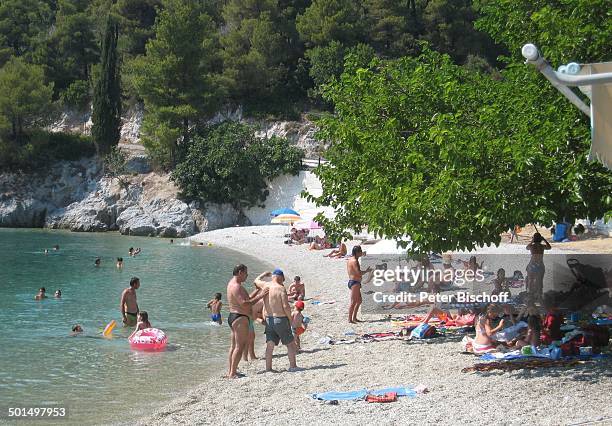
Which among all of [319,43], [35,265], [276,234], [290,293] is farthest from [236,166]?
[290,293]

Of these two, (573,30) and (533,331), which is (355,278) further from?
(573,30)

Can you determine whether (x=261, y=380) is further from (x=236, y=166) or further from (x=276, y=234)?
(x=236, y=166)

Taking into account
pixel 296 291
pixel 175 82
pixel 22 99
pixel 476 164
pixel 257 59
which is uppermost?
pixel 257 59

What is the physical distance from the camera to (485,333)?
1219cm

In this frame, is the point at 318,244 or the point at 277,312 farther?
the point at 318,244

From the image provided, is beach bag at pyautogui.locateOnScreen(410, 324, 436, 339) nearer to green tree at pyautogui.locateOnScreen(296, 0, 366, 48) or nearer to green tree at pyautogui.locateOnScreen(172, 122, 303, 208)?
green tree at pyautogui.locateOnScreen(172, 122, 303, 208)

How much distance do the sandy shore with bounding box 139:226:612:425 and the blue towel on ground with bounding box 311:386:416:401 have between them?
0.53 feet

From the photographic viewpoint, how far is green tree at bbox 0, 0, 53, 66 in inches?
2518

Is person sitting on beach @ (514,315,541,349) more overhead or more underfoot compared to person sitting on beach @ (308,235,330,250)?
more underfoot

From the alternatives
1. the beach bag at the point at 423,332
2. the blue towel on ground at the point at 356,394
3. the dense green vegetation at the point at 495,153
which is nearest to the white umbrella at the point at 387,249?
the beach bag at the point at 423,332

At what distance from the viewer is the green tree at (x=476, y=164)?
955cm

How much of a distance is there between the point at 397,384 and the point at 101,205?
46.2 meters

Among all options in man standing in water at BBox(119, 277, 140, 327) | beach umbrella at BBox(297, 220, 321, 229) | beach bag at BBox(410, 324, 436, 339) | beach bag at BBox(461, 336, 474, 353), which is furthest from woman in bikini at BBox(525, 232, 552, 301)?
beach umbrella at BBox(297, 220, 321, 229)

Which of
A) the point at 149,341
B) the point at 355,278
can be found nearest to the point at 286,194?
the point at 355,278
